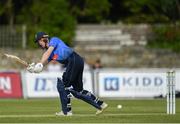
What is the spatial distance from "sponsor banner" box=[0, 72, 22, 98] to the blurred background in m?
6.70

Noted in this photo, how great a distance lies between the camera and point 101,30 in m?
42.5

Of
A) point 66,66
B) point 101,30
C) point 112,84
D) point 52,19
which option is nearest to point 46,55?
point 66,66

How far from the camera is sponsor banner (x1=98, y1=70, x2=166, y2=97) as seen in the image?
3059 cm

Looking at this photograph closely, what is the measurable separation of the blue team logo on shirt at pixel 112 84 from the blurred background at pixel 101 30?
6.77m

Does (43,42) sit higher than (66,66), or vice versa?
(43,42)

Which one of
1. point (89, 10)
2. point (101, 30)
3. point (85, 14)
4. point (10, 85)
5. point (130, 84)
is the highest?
point (89, 10)

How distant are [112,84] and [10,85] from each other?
12.2ft

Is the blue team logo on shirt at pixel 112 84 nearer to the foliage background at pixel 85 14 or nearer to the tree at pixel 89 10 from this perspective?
the foliage background at pixel 85 14

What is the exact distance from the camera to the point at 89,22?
46219 mm

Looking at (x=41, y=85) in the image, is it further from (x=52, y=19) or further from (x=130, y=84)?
(x=52, y=19)

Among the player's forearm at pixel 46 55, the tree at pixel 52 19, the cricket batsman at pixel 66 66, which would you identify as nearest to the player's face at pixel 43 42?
the cricket batsman at pixel 66 66

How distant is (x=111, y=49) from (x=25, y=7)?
6.37 m

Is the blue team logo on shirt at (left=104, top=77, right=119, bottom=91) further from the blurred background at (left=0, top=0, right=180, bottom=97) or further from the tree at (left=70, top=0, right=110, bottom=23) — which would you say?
the tree at (left=70, top=0, right=110, bottom=23)

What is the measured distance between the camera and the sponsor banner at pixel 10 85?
30.3m
